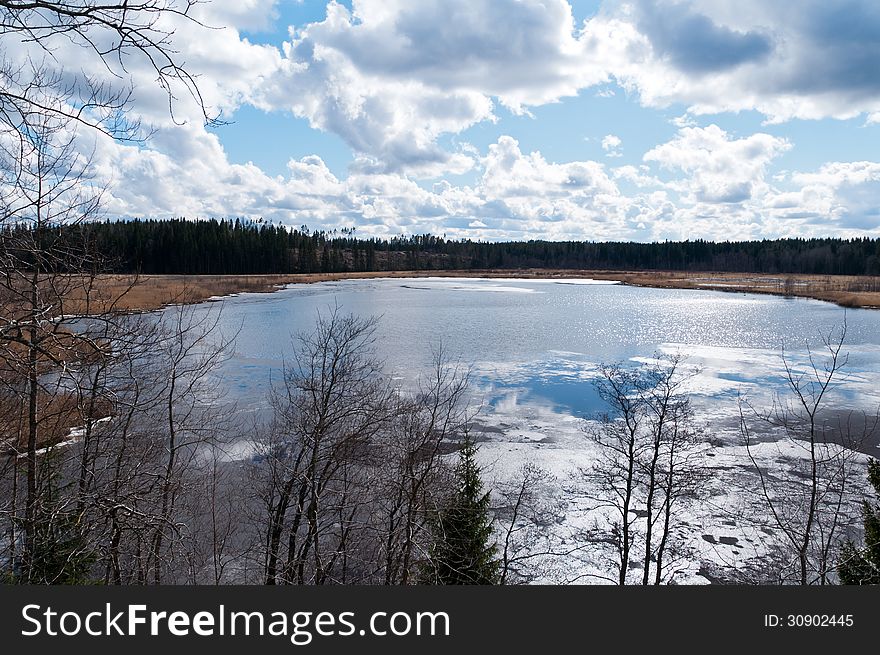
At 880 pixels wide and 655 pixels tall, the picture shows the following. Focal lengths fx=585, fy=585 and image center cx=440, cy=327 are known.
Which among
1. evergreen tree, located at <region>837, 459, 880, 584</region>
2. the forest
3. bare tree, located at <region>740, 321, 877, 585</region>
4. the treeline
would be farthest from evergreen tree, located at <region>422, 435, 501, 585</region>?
the treeline

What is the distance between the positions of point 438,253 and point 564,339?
377 ft

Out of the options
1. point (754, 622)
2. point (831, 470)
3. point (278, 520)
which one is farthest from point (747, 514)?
point (278, 520)

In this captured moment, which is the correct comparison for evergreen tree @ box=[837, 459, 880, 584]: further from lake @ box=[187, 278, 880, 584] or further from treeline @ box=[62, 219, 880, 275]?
treeline @ box=[62, 219, 880, 275]

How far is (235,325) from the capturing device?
29984 millimetres

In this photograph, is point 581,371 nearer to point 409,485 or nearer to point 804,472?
point 804,472

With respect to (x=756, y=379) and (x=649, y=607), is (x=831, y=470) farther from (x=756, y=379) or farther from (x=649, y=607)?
(x=649, y=607)

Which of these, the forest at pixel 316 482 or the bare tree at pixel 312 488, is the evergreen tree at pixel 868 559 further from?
the bare tree at pixel 312 488

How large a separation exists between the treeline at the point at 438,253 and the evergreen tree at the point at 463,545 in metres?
76.7

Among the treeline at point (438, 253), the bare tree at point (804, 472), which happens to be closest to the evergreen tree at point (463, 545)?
the bare tree at point (804, 472)

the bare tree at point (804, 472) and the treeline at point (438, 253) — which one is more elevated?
the treeline at point (438, 253)

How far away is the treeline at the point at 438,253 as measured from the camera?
90375 mm

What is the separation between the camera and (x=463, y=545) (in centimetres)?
876

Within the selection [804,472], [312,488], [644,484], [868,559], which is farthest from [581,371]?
[868,559]

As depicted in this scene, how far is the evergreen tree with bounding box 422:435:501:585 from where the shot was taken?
8.52 metres
